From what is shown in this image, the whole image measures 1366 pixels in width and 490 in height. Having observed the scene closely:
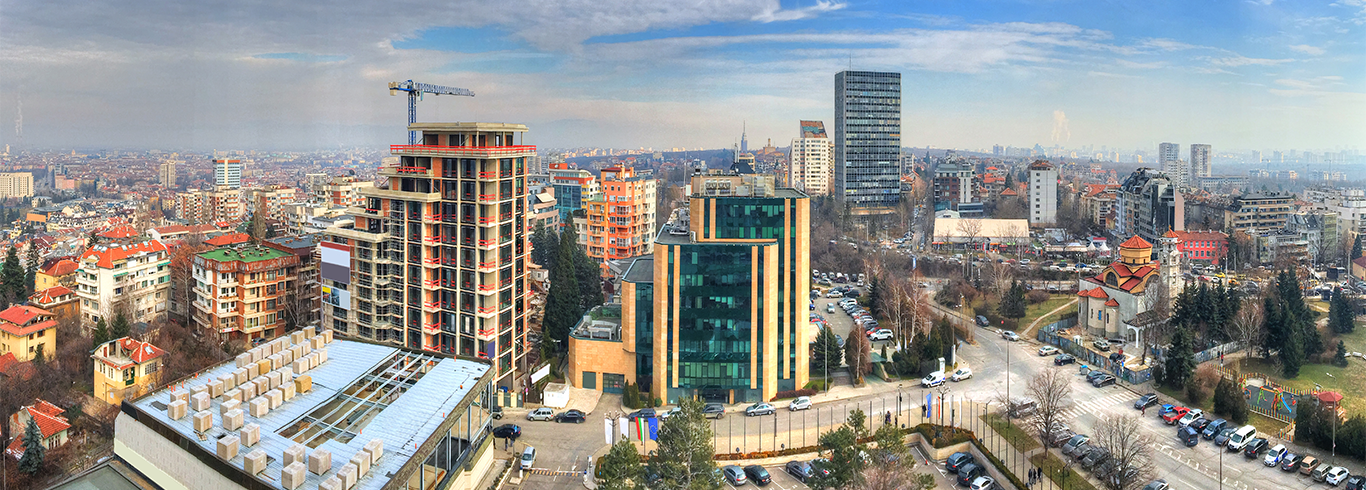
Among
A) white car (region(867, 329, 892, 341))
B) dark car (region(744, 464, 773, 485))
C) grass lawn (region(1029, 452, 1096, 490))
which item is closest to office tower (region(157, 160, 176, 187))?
white car (region(867, 329, 892, 341))

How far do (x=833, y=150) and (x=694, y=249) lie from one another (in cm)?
4341

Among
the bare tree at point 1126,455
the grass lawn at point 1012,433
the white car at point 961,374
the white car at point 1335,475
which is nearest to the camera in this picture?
the bare tree at point 1126,455

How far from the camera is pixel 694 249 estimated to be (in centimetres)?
1695

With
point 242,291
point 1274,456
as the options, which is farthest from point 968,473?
point 242,291

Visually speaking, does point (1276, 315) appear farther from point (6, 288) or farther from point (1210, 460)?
point (6, 288)

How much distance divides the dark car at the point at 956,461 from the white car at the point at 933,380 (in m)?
3.82

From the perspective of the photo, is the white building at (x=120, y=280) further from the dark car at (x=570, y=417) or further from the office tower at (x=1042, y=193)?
the office tower at (x=1042, y=193)

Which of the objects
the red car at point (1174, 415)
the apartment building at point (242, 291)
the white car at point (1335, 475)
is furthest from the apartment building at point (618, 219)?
the white car at point (1335, 475)

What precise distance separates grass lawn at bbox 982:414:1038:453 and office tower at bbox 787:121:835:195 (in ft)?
137

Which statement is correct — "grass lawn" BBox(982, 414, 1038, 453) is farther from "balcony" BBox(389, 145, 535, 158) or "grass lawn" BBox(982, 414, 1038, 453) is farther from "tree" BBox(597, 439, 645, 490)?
"balcony" BBox(389, 145, 535, 158)

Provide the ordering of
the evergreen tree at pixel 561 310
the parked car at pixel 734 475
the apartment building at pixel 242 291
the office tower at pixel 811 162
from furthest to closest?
the office tower at pixel 811 162 < the evergreen tree at pixel 561 310 < the apartment building at pixel 242 291 < the parked car at pixel 734 475

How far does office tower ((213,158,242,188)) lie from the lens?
180ft

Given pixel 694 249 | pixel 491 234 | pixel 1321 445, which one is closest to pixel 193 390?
pixel 491 234

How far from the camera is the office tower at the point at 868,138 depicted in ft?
171
